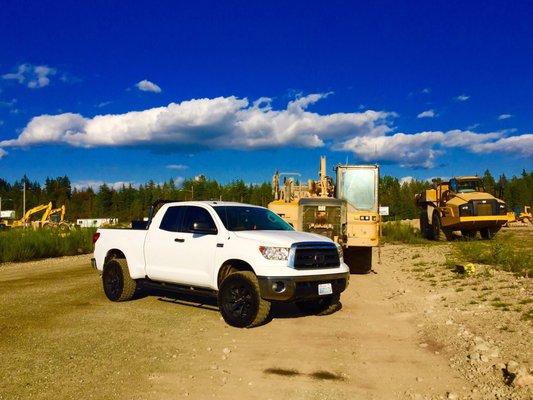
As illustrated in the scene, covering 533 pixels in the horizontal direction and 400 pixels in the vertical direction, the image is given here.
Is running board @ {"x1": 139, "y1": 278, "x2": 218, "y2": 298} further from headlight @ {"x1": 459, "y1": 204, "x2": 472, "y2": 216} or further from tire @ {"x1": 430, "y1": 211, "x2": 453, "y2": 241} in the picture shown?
tire @ {"x1": 430, "y1": 211, "x2": 453, "y2": 241}

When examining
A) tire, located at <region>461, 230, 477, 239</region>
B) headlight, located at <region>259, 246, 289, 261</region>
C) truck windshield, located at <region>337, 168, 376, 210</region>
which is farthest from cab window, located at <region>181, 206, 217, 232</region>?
tire, located at <region>461, 230, 477, 239</region>

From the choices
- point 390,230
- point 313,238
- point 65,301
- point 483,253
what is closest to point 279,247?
point 313,238

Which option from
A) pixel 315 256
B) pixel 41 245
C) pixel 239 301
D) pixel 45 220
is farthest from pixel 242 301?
pixel 45 220

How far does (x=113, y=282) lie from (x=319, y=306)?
13.5ft

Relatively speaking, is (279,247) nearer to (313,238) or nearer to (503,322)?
(313,238)

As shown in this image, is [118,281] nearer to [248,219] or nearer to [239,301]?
[248,219]

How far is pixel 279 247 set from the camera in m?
8.10

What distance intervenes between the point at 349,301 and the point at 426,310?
Result: 5.80 feet

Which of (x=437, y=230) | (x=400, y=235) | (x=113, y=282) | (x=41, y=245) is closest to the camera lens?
(x=113, y=282)

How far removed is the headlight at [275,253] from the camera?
8070 millimetres

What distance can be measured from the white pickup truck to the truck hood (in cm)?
2

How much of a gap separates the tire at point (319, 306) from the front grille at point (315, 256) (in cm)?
89

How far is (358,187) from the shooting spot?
56.1ft

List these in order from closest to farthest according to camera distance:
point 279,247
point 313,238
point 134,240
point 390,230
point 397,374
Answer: point 397,374, point 279,247, point 313,238, point 134,240, point 390,230
